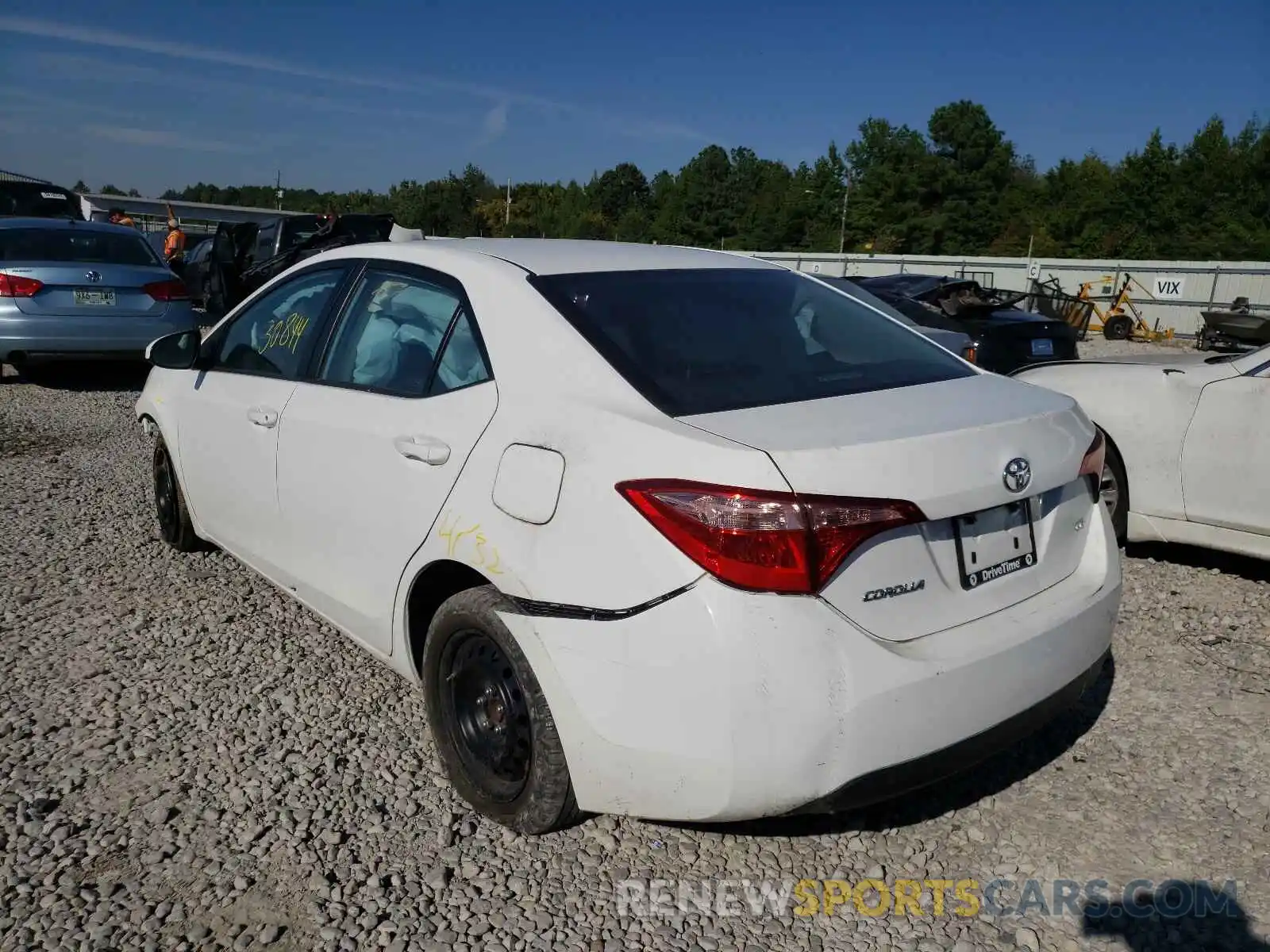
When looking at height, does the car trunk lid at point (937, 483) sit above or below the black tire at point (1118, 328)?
above

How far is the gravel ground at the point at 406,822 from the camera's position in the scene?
2.48 meters

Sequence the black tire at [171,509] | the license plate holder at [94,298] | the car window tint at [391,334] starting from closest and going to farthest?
the car window tint at [391,334], the black tire at [171,509], the license plate holder at [94,298]

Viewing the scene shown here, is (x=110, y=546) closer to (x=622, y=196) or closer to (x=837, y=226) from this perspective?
(x=837, y=226)

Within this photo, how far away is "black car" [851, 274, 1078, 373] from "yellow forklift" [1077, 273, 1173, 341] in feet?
42.7

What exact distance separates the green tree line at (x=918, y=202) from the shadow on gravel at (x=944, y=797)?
138 feet

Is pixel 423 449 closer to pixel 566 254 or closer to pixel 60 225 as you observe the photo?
pixel 566 254

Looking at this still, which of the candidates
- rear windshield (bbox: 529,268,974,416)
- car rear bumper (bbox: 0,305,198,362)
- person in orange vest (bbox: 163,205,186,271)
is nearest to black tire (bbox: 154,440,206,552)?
rear windshield (bbox: 529,268,974,416)

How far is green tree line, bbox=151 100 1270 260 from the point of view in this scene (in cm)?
5222

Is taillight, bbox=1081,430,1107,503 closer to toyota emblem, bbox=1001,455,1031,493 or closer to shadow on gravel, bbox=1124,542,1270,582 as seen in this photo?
toyota emblem, bbox=1001,455,1031,493

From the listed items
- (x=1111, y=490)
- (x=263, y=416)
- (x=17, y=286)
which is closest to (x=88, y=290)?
(x=17, y=286)

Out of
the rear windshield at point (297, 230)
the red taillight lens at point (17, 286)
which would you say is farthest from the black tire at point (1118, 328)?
the red taillight lens at point (17, 286)

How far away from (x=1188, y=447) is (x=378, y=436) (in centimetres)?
387

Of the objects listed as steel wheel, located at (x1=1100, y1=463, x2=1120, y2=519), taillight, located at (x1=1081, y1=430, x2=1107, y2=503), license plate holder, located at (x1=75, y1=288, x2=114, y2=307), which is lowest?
steel wheel, located at (x1=1100, y1=463, x2=1120, y2=519)

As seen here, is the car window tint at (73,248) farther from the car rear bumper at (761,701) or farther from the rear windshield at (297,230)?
the car rear bumper at (761,701)
